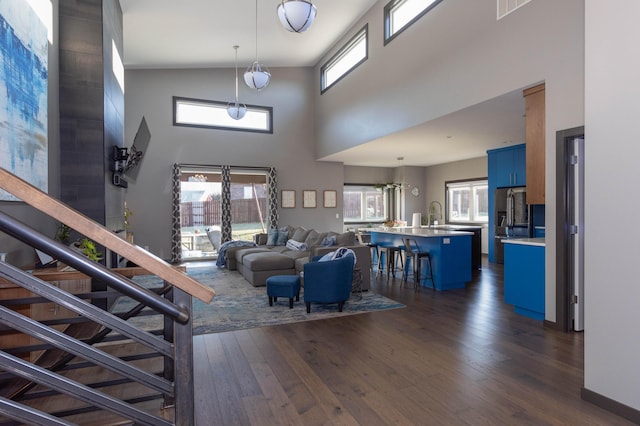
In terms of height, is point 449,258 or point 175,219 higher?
point 175,219

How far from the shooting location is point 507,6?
4.27 metres

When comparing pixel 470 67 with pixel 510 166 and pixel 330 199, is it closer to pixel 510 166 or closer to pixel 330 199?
pixel 510 166

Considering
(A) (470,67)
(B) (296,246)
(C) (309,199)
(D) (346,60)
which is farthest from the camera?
(C) (309,199)

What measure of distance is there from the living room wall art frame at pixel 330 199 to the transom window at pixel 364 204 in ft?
3.16

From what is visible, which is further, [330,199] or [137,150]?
[330,199]

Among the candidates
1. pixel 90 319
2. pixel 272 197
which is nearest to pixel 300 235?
pixel 272 197

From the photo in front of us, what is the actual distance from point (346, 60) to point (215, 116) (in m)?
3.55

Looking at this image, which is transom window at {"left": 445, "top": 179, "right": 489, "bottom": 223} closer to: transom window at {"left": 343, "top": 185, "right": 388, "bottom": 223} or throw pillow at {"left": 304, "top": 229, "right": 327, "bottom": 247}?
transom window at {"left": 343, "top": 185, "right": 388, "bottom": 223}

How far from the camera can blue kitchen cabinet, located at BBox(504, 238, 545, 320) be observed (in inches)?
161

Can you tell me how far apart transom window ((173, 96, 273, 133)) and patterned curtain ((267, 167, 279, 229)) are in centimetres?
123

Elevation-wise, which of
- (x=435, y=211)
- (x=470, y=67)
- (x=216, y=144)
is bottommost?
(x=435, y=211)

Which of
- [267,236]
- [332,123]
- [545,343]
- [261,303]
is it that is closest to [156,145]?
[267,236]

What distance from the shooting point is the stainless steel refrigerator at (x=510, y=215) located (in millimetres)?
7453

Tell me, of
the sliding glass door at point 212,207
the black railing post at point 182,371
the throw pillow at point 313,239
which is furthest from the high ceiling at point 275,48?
the black railing post at point 182,371
